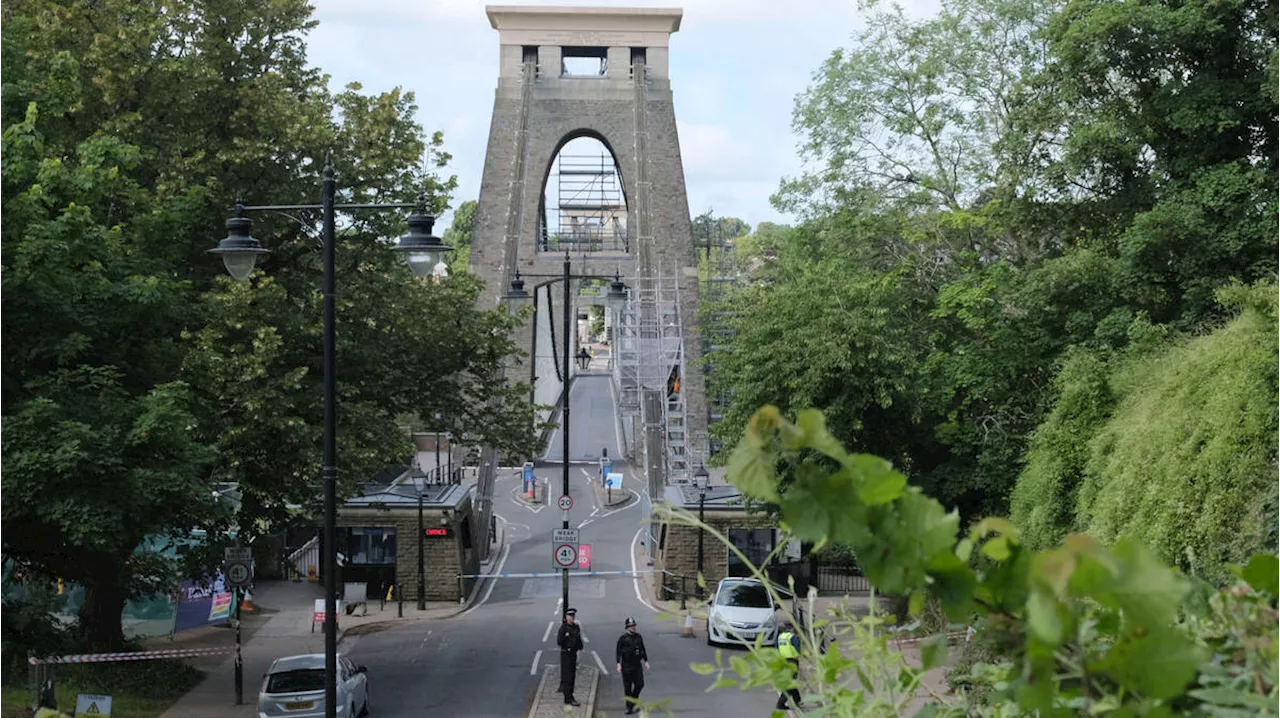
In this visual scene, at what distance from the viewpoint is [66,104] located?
62.1ft

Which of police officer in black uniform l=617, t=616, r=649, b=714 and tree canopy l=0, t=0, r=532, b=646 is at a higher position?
tree canopy l=0, t=0, r=532, b=646

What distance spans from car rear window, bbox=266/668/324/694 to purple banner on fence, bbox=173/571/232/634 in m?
6.74

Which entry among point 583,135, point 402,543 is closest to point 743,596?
point 402,543

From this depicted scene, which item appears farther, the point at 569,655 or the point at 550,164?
the point at 550,164

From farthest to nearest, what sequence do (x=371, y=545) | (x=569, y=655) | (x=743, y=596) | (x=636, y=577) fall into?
(x=636, y=577)
(x=371, y=545)
(x=743, y=596)
(x=569, y=655)

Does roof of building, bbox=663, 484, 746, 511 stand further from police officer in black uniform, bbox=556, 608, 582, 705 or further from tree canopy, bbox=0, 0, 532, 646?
police officer in black uniform, bbox=556, 608, 582, 705

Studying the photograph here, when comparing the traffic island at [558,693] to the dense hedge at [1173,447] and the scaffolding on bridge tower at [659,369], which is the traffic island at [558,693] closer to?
the dense hedge at [1173,447]

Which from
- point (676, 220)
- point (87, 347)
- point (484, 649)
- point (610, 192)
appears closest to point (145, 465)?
point (87, 347)

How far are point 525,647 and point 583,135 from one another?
5675 cm

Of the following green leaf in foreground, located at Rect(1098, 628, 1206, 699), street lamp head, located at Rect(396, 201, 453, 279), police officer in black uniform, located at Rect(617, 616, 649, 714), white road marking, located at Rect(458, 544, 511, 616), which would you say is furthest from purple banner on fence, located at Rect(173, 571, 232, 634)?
green leaf in foreground, located at Rect(1098, 628, 1206, 699)

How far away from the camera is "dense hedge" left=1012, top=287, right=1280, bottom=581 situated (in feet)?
46.8

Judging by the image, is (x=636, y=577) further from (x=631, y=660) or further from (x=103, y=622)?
(x=103, y=622)

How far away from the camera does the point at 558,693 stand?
21906 mm

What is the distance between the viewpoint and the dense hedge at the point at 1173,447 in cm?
1426
